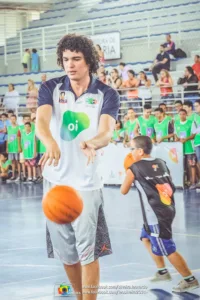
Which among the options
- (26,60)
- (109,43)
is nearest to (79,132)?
(109,43)

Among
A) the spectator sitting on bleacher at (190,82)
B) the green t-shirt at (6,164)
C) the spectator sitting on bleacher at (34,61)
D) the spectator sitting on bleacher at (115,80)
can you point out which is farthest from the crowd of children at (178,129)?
the spectator sitting on bleacher at (34,61)

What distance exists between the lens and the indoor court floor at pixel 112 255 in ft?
24.9

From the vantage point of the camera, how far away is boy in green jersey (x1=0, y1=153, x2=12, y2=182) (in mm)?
22703

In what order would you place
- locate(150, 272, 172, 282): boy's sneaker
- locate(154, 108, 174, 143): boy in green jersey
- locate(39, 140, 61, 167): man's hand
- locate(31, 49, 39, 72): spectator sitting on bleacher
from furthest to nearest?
1. locate(31, 49, 39, 72): spectator sitting on bleacher
2. locate(154, 108, 174, 143): boy in green jersey
3. locate(150, 272, 172, 282): boy's sneaker
4. locate(39, 140, 61, 167): man's hand

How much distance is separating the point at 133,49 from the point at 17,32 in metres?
8.40

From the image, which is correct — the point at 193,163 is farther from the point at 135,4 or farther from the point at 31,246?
the point at 135,4

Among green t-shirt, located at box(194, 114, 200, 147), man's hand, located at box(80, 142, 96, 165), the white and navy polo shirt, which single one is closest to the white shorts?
the white and navy polo shirt

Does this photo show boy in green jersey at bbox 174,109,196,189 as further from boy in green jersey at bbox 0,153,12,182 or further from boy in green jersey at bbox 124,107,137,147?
boy in green jersey at bbox 0,153,12,182

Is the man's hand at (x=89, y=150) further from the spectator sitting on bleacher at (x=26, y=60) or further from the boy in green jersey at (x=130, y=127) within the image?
the spectator sitting on bleacher at (x=26, y=60)

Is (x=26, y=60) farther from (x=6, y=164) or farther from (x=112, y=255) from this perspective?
Result: (x=112, y=255)

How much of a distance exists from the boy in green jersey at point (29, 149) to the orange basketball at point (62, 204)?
1621cm

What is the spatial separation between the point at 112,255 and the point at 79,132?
4.14 m

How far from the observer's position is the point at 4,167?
22.8m

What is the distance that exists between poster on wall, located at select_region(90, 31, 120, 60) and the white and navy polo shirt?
68.2ft
